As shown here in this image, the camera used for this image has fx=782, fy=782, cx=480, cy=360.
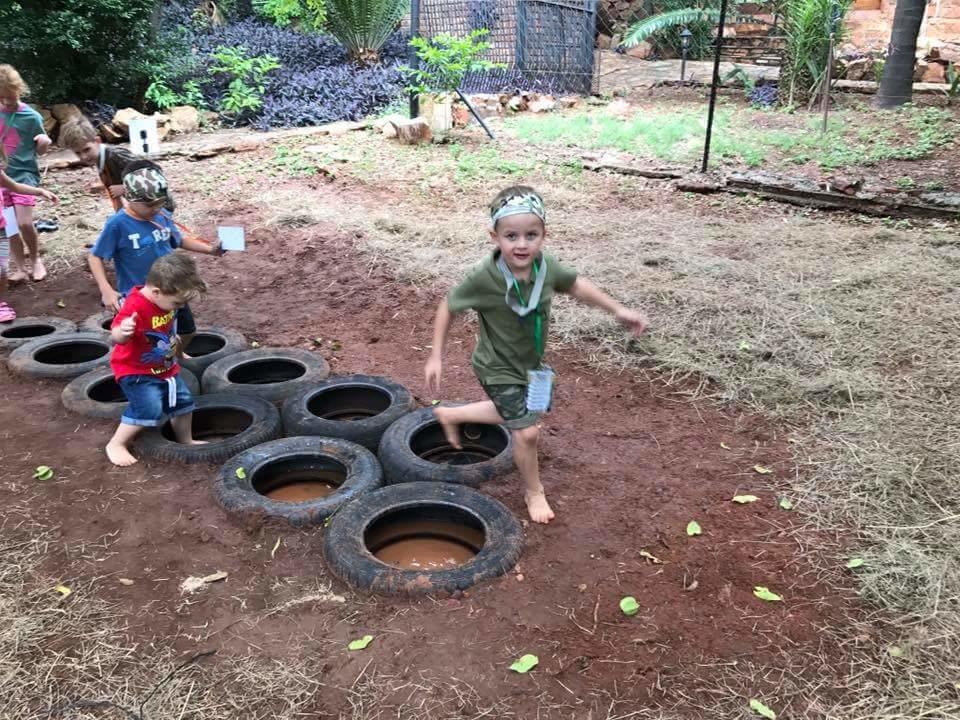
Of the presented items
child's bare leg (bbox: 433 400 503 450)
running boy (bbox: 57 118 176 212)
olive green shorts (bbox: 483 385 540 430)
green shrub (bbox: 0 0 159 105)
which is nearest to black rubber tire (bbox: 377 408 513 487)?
child's bare leg (bbox: 433 400 503 450)

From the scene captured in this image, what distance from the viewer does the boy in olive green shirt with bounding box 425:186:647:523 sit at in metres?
3.03

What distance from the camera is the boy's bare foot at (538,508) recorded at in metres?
3.46

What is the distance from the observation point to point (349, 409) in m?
4.72

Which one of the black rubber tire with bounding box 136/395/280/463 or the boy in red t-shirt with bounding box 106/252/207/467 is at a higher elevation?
the boy in red t-shirt with bounding box 106/252/207/467

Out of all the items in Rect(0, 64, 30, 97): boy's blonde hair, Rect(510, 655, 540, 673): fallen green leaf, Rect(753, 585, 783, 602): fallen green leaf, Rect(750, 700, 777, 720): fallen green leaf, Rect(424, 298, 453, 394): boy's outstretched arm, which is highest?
Rect(0, 64, 30, 97): boy's blonde hair

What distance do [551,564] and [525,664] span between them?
1.88 feet

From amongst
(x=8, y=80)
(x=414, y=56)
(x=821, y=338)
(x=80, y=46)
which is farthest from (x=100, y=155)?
(x=414, y=56)

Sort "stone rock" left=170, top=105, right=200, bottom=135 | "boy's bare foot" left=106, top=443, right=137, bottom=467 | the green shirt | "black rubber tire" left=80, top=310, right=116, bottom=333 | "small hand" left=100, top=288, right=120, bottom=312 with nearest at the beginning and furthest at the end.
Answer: the green shirt < "boy's bare foot" left=106, top=443, right=137, bottom=467 < "small hand" left=100, top=288, right=120, bottom=312 < "black rubber tire" left=80, top=310, right=116, bottom=333 < "stone rock" left=170, top=105, right=200, bottom=135

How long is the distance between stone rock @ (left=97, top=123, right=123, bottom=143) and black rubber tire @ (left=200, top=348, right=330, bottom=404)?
762 cm

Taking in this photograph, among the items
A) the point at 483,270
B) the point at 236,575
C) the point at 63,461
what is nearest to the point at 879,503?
the point at 483,270

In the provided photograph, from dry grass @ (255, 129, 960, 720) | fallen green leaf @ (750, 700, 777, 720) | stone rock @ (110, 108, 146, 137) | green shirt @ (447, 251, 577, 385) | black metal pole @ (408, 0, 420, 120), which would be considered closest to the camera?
fallen green leaf @ (750, 700, 777, 720)

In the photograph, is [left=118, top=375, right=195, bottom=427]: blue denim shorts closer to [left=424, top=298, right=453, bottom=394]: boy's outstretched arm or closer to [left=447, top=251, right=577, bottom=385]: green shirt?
[left=424, top=298, right=453, bottom=394]: boy's outstretched arm

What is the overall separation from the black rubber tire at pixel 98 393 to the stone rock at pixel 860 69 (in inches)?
593

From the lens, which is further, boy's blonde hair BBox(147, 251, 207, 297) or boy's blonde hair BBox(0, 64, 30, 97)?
boy's blonde hair BBox(0, 64, 30, 97)
